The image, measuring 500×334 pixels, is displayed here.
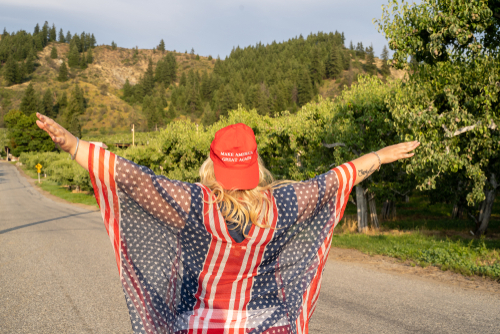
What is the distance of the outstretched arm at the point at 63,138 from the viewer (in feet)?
5.34

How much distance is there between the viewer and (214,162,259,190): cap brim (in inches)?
74.0

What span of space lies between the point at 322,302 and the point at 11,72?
187147mm

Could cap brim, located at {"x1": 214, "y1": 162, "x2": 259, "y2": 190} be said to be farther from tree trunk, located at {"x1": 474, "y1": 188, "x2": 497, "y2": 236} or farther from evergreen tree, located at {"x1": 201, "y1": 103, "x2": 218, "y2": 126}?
evergreen tree, located at {"x1": 201, "y1": 103, "x2": 218, "y2": 126}

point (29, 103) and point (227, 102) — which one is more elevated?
point (227, 102)

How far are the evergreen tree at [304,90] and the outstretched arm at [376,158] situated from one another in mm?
137500

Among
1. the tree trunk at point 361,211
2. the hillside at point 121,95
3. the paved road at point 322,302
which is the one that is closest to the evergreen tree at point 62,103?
the hillside at point 121,95

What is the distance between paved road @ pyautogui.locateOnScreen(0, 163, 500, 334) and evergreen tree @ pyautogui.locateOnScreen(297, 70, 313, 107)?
5218 inches

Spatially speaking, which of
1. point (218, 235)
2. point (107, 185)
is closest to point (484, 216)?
point (218, 235)

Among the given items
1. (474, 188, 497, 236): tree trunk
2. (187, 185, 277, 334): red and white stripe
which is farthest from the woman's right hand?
(474, 188, 497, 236): tree trunk

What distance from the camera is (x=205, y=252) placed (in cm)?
193

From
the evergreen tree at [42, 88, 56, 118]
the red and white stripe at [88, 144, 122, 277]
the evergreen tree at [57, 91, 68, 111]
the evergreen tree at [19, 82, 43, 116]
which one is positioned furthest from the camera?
the evergreen tree at [57, 91, 68, 111]

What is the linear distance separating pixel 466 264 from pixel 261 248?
812 cm

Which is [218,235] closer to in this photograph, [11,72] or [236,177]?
[236,177]

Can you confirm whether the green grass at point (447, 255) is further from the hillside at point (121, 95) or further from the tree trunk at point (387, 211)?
the hillside at point (121, 95)
